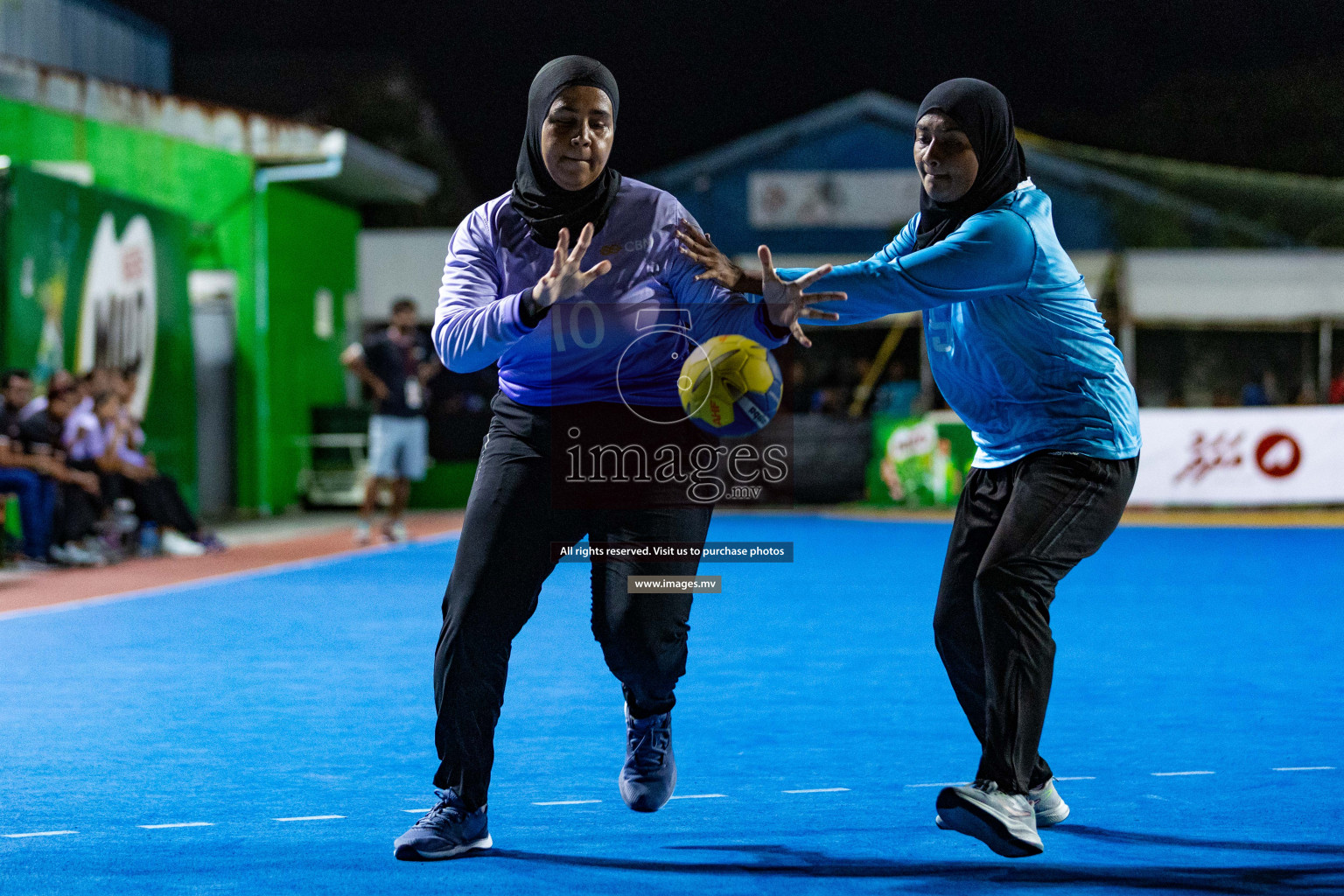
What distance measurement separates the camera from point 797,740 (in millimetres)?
5418

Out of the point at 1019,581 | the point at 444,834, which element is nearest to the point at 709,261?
the point at 1019,581

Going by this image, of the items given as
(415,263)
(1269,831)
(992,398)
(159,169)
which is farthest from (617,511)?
(415,263)

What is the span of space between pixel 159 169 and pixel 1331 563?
1340cm

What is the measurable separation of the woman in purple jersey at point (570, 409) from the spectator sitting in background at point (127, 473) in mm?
9691

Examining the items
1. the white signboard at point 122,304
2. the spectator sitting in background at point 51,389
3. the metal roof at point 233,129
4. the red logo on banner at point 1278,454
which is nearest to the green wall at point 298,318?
the metal roof at point 233,129

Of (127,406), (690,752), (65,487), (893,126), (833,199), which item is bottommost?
(690,752)

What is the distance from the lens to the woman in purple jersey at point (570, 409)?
3865 millimetres

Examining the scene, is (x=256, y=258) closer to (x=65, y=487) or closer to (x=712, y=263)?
(x=65, y=487)

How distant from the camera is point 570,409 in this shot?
13.4 ft

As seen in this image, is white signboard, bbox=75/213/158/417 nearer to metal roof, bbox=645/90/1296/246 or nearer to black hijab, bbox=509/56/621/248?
black hijab, bbox=509/56/621/248

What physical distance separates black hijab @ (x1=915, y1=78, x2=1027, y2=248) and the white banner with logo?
14.1m

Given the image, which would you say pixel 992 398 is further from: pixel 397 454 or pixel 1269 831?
pixel 397 454

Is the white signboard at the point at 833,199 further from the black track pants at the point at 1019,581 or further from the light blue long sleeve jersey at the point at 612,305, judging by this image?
the light blue long sleeve jersey at the point at 612,305

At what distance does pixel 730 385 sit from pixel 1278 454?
49.4 feet
